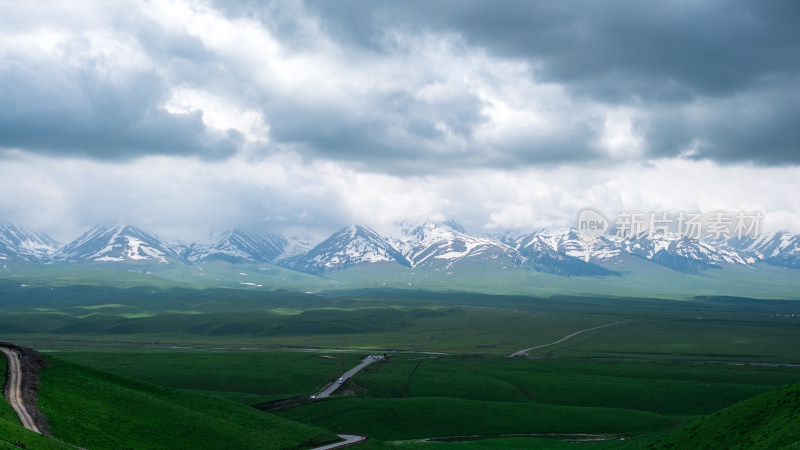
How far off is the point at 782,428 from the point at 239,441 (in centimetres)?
5682

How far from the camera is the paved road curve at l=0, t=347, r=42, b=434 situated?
60281 millimetres

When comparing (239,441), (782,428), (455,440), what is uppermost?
(782,428)

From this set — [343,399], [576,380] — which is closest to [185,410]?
[343,399]

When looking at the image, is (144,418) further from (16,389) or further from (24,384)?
(16,389)

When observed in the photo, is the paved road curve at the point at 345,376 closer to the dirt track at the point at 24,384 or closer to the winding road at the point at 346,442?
the winding road at the point at 346,442

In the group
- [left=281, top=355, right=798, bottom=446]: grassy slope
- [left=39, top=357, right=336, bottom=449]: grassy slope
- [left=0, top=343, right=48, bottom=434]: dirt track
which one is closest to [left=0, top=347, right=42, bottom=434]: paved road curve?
[left=0, top=343, right=48, bottom=434]: dirt track

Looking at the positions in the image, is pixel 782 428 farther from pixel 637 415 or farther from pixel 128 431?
pixel 637 415

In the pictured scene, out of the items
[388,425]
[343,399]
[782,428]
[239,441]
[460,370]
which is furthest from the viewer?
[460,370]

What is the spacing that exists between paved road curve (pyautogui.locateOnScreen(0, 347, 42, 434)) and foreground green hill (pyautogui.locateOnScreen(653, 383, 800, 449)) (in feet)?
199

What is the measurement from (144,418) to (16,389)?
13569mm

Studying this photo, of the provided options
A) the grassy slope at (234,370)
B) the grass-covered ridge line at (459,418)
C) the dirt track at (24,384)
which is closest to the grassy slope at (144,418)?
the dirt track at (24,384)

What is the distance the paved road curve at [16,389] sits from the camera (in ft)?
198

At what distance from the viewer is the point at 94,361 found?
17800 centimetres

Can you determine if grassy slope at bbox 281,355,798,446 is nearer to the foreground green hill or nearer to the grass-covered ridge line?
the grass-covered ridge line
